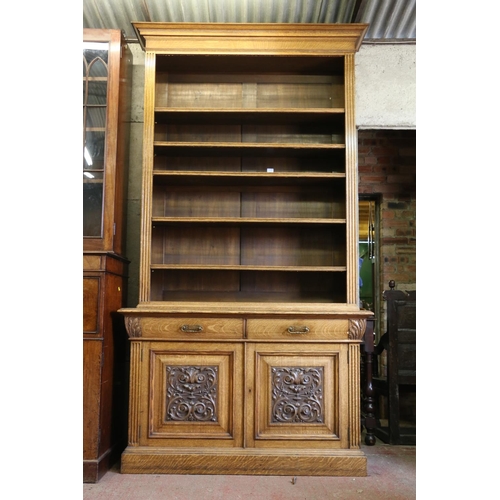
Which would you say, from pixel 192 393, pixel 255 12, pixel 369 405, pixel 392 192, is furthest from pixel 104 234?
pixel 392 192

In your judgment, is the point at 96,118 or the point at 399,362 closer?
the point at 96,118

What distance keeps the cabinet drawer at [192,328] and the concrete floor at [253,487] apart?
738 millimetres

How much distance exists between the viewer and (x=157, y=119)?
3.05 metres

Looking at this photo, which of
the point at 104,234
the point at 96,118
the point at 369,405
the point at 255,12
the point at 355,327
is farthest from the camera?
the point at 369,405

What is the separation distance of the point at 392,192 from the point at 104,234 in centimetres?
294

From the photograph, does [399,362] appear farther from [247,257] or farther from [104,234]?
[104,234]

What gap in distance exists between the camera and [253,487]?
2.33m

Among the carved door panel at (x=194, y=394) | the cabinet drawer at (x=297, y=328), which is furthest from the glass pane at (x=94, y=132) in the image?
the cabinet drawer at (x=297, y=328)

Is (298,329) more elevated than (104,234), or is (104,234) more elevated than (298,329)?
(104,234)

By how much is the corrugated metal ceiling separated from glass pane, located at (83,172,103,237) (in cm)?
115

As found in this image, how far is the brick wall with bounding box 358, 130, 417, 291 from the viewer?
4.53m

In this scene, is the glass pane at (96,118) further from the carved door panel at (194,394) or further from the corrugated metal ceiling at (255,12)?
the carved door panel at (194,394)
